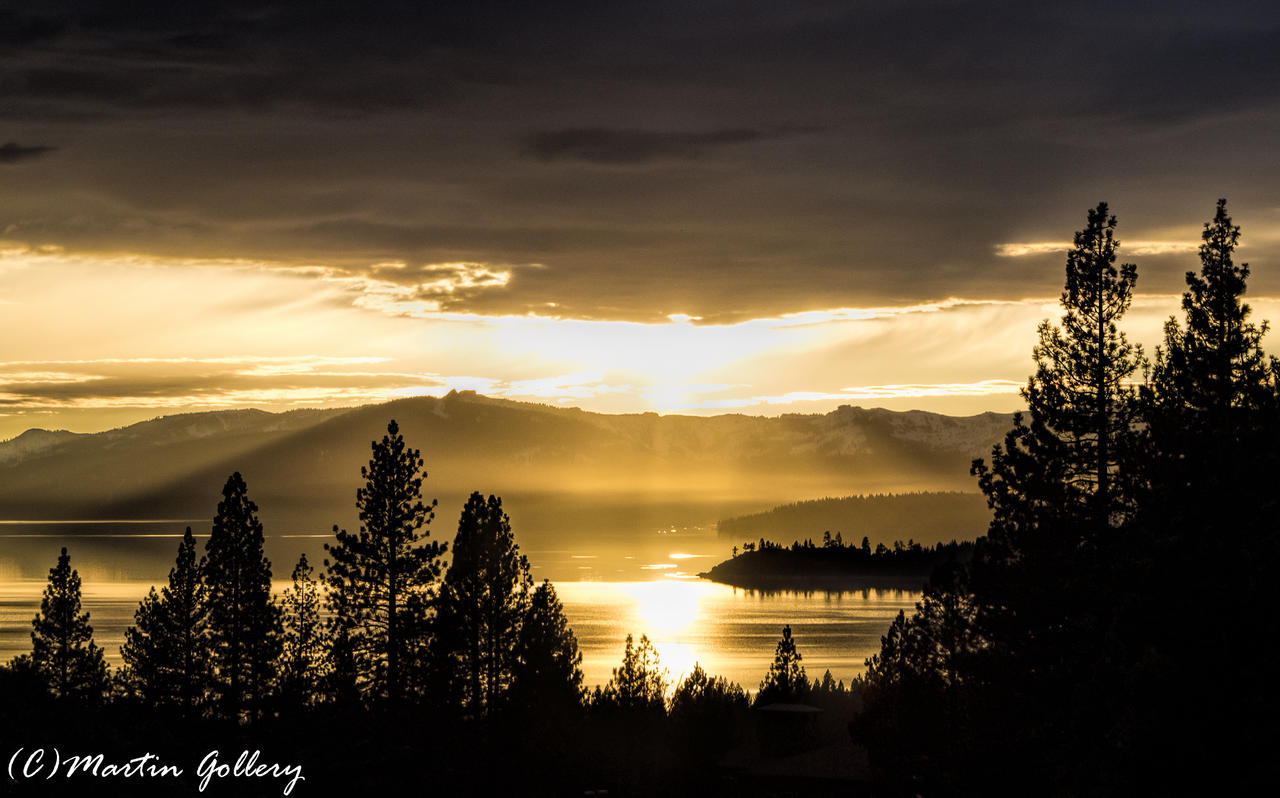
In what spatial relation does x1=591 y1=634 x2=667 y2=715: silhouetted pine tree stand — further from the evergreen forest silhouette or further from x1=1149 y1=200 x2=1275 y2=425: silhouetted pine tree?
x1=1149 y1=200 x2=1275 y2=425: silhouetted pine tree

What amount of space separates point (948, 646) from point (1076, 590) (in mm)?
16671

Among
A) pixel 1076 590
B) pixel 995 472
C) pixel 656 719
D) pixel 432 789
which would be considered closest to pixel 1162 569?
pixel 1076 590

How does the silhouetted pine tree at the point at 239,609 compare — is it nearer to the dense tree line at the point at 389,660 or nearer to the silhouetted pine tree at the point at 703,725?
the dense tree line at the point at 389,660

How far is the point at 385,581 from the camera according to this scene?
5900cm

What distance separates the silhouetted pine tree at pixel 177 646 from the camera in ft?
208

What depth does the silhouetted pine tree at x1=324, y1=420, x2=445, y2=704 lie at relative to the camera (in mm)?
57594

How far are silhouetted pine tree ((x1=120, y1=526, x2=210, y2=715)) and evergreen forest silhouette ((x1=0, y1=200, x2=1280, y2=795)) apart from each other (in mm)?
157

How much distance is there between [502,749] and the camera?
60.2 meters

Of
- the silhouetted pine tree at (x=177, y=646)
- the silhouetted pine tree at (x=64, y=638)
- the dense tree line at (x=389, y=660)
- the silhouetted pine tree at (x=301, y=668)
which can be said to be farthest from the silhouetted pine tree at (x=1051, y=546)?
the silhouetted pine tree at (x=64, y=638)

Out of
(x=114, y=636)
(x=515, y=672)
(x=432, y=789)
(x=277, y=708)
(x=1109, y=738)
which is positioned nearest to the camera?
(x=1109, y=738)

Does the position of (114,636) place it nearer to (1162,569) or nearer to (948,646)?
(948,646)

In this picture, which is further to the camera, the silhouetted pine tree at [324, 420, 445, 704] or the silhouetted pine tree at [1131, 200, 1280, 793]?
the silhouetted pine tree at [324, 420, 445, 704]

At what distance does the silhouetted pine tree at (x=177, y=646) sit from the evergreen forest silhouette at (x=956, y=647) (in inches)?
6.2

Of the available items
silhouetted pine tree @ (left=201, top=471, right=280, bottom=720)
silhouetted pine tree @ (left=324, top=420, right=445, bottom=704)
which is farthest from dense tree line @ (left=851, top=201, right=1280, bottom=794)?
silhouetted pine tree @ (left=201, top=471, right=280, bottom=720)
